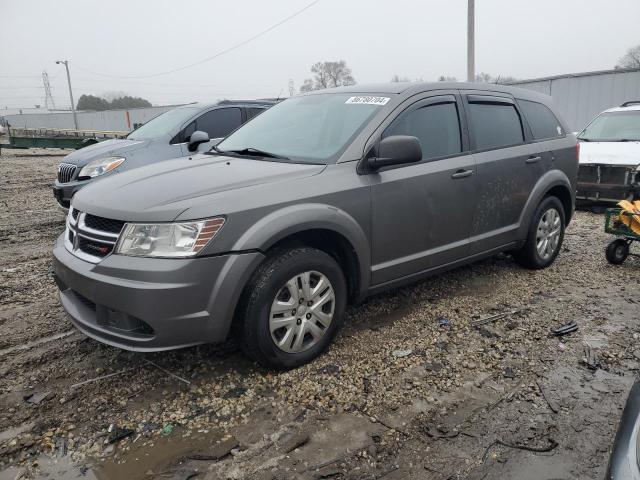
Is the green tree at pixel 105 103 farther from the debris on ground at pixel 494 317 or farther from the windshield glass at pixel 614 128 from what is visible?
the debris on ground at pixel 494 317

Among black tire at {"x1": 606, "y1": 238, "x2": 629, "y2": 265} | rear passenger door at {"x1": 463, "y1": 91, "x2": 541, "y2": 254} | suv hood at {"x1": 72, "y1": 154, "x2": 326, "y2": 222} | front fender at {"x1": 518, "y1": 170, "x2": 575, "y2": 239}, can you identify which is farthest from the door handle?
black tire at {"x1": 606, "y1": 238, "x2": 629, "y2": 265}

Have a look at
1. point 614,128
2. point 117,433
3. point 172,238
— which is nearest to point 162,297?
point 172,238

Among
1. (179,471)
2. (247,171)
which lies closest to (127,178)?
(247,171)

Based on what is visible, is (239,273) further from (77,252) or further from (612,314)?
(612,314)

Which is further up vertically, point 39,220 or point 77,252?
point 77,252

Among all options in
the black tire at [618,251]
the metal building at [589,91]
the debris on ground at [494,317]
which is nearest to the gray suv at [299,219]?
the debris on ground at [494,317]

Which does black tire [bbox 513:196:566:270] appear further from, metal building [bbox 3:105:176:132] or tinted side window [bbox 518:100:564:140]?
metal building [bbox 3:105:176:132]

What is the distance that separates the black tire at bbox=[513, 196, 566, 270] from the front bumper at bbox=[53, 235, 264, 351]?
314 centimetres

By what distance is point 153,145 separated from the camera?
22.7 ft

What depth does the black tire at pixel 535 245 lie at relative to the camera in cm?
483

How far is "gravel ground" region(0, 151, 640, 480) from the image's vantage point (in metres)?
2.38

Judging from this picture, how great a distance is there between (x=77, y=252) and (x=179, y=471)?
1.50 m

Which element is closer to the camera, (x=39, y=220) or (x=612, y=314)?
(x=612, y=314)

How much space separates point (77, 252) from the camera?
9.98 ft
